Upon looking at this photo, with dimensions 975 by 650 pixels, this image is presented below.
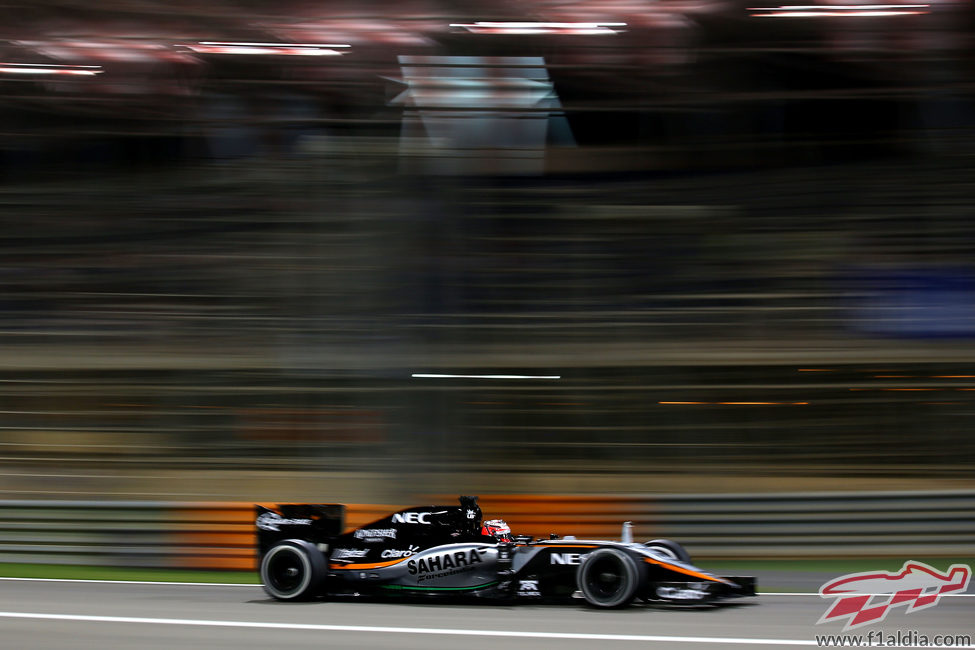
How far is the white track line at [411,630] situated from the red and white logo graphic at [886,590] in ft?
2.68

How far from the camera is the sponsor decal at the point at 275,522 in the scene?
744 cm

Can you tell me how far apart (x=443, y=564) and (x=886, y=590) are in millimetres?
3356

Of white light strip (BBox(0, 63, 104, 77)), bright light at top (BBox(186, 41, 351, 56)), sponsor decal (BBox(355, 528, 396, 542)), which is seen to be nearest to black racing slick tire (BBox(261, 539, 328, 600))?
sponsor decal (BBox(355, 528, 396, 542))

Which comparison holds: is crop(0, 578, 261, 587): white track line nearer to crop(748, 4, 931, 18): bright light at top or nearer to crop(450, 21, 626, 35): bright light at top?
crop(450, 21, 626, 35): bright light at top

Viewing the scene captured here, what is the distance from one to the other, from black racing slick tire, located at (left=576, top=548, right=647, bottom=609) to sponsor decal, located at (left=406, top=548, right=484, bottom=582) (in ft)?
2.49

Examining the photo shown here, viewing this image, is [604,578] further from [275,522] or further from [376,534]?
[275,522]

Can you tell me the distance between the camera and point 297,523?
743 centimetres

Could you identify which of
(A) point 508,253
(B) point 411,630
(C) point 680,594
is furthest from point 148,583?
(A) point 508,253

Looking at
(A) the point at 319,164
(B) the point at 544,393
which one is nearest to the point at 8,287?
(A) the point at 319,164

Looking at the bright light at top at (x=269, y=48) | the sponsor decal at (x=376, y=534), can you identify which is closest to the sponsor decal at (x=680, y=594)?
the sponsor decal at (x=376, y=534)

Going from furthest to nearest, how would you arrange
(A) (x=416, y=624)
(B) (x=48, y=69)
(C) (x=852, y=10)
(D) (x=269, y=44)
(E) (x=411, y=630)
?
1. (B) (x=48, y=69)
2. (D) (x=269, y=44)
3. (C) (x=852, y=10)
4. (A) (x=416, y=624)
5. (E) (x=411, y=630)

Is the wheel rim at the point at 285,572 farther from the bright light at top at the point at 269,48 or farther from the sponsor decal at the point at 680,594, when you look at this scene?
the bright light at top at the point at 269,48

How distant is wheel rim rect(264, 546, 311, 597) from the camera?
7.16 meters

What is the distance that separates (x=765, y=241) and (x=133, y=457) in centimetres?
768
